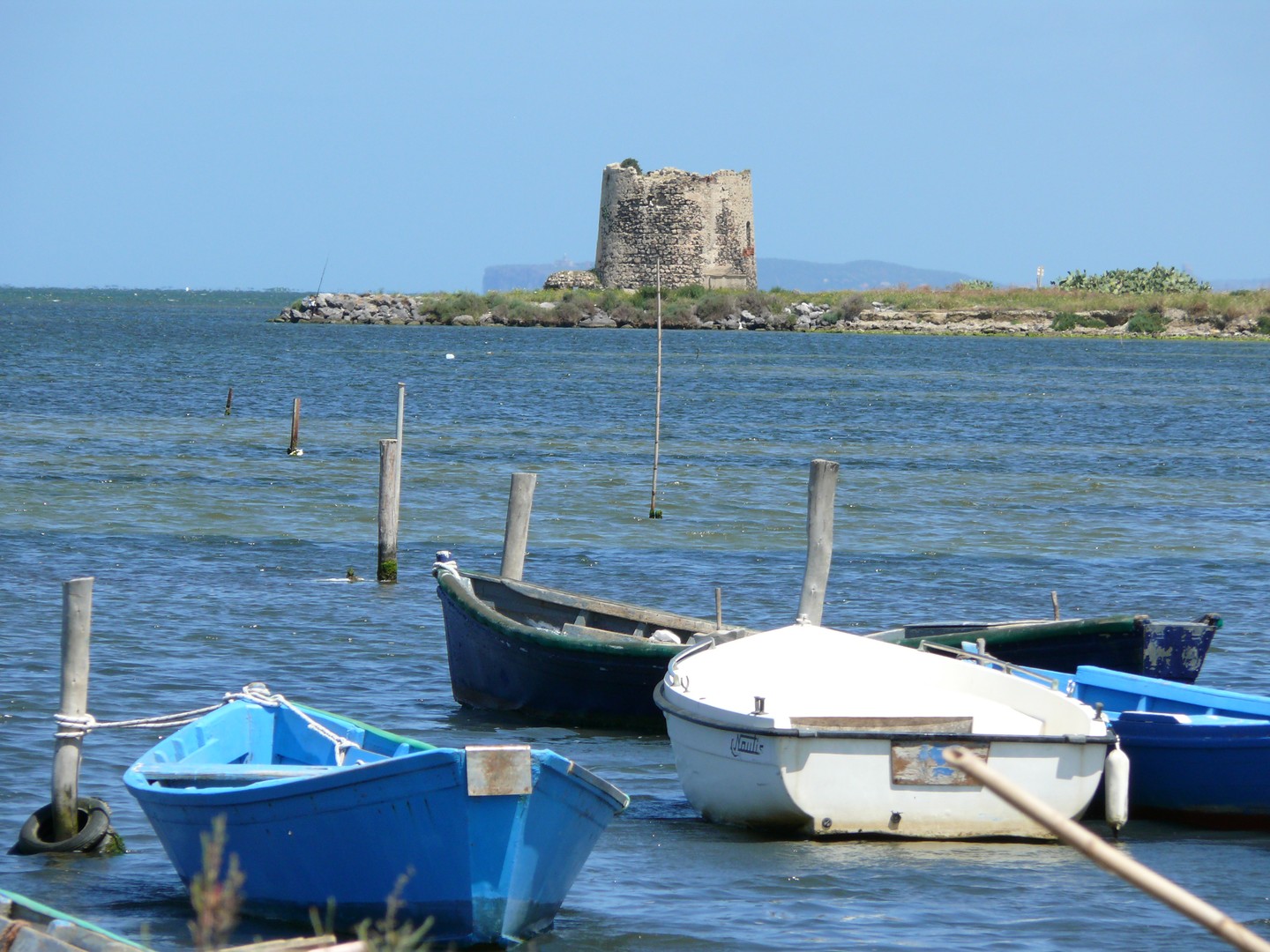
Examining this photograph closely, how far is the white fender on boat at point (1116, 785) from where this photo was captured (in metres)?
8.70

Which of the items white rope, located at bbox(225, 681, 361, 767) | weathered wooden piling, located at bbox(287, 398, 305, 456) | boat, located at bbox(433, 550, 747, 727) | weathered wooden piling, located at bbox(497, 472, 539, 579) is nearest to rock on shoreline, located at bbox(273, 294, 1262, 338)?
weathered wooden piling, located at bbox(287, 398, 305, 456)

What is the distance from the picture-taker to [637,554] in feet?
65.3

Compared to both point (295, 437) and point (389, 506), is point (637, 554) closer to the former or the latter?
point (389, 506)

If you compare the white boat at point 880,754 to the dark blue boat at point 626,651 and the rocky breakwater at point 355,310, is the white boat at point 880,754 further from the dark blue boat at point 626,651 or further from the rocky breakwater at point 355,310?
the rocky breakwater at point 355,310

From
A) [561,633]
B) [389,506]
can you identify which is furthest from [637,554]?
[561,633]

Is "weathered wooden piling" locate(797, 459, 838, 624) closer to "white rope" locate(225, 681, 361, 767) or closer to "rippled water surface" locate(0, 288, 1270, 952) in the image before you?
"rippled water surface" locate(0, 288, 1270, 952)

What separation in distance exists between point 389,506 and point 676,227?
8275cm

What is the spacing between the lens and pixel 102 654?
524 inches

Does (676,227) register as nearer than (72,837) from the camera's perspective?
No

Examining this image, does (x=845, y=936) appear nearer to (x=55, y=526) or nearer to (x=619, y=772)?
(x=619, y=772)

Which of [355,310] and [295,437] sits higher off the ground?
[355,310]

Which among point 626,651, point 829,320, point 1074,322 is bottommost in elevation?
point 626,651

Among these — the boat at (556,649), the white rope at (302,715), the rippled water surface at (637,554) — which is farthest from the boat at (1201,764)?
the white rope at (302,715)

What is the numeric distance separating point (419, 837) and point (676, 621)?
570cm
